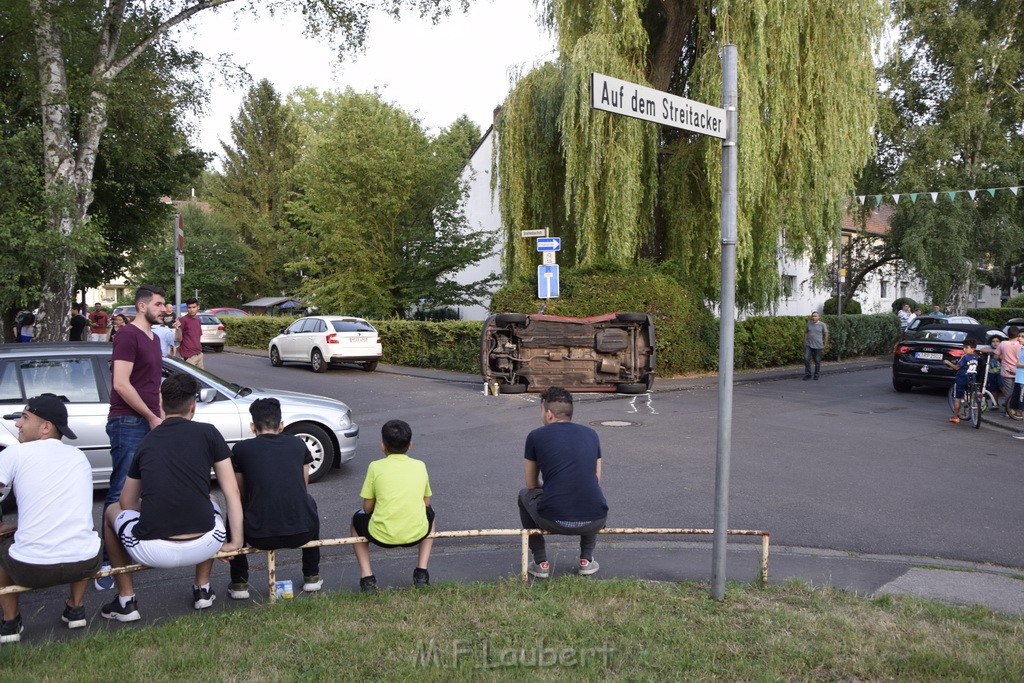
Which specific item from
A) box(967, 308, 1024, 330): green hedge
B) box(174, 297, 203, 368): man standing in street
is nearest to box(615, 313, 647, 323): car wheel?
box(174, 297, 203, 368): man standing in street

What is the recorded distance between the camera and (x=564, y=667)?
3.86 metres

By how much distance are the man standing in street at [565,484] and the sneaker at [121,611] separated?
2.41 meters

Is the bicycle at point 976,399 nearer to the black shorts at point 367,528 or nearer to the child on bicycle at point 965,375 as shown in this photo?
the child on bicycle at point 965,375

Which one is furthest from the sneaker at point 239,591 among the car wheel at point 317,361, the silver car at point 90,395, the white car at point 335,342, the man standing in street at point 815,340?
the man standing in street at point 815,340

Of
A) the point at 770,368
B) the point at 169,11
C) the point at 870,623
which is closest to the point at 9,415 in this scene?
the point at 870,623

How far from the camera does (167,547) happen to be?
448cm

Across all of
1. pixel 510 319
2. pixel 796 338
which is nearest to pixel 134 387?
pixel 510 319

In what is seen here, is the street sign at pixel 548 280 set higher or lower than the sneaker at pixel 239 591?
higher

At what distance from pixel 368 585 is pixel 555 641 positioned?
1396 mm

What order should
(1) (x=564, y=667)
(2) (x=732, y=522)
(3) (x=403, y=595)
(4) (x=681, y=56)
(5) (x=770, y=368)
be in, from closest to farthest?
(1) (x=564, y=667) < (3) (x=403, y=595) < (2) (x=732, y=522) < (4) (x=681, y=56) < (5) (x=770, y=368)

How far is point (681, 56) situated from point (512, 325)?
10.3 metres

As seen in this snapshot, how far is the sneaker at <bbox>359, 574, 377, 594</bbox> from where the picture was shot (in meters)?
4.98

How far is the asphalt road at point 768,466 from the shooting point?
22.7 ft

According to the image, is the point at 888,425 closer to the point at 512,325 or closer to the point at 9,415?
the point at 512,325
